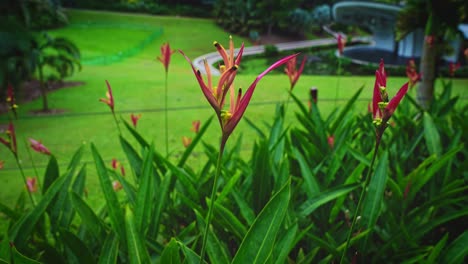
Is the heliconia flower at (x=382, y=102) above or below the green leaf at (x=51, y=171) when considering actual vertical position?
above

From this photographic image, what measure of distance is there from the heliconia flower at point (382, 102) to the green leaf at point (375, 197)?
0.53 metres

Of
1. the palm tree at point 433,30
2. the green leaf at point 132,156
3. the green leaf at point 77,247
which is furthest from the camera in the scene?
the palm tree at point 433,30

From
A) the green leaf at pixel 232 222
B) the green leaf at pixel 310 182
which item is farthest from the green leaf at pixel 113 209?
the green leaf at pixel 310 182

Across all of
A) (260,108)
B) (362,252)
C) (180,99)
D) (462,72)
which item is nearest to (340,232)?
(362,252)

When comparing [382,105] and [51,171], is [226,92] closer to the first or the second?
[382,105]

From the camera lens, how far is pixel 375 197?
3.73ft

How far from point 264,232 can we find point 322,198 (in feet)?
1.54

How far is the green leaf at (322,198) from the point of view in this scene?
3.85 feet

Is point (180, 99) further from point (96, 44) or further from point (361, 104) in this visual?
point (96, 44)

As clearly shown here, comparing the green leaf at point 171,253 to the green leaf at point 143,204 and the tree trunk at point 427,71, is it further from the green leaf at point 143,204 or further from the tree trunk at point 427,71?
the tree trunk at point 427,71

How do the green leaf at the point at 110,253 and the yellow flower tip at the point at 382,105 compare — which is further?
the green leaf at the point at 110,253

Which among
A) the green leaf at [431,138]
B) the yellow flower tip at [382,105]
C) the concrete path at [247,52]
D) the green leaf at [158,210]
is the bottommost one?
the concrete path at [247,52]

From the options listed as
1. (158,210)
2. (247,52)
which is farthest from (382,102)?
(247,52)

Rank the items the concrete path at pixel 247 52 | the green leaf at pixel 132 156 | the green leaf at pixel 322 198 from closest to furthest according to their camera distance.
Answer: the green leaf at pixel 322 198 < the green leaf at pixel 132 156 < the concrete path at pixel 247 52
